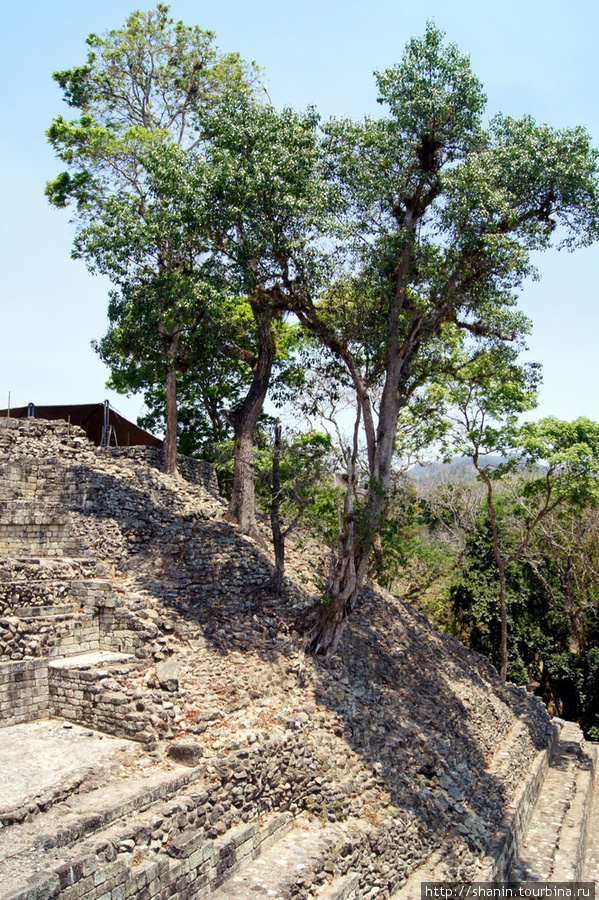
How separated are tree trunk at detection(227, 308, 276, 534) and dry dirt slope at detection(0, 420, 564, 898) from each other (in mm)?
579

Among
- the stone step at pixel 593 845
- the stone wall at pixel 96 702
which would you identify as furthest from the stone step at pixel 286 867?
the stone step at pixel 593 845

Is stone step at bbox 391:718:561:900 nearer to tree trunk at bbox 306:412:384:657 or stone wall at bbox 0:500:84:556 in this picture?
tree trunk at bbox 306:412:384:657

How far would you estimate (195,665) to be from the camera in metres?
11.0

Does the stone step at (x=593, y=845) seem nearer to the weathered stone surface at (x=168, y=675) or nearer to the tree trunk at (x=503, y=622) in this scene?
the tree trunk at (x=503, y=622)

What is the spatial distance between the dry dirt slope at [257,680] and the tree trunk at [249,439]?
0.58m

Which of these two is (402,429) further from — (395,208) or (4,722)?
(4,722)

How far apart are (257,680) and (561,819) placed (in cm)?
817

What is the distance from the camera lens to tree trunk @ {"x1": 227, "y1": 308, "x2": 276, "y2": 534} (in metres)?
16.1

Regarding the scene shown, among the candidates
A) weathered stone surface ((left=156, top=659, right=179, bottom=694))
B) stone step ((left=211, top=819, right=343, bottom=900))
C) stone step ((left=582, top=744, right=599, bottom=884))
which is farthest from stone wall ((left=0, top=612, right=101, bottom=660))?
stone step ((left=582, top=744, right=599, bottom=884))

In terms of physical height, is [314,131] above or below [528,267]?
above

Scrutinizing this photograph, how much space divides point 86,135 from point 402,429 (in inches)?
425

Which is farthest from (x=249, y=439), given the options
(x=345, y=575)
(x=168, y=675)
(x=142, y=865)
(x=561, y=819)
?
(x=142, y=865)

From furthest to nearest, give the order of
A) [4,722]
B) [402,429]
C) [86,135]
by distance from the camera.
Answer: [402,429], [86,135], [4,722]

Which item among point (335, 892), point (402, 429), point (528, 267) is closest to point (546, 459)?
point (402, 429)
